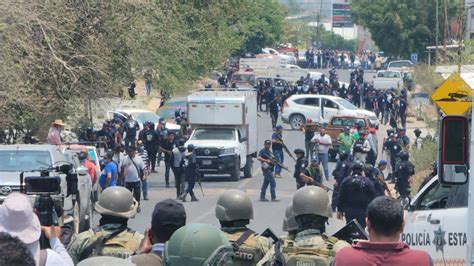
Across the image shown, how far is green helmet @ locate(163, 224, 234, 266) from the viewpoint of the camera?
242 inches

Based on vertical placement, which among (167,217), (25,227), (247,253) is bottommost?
(247,253)

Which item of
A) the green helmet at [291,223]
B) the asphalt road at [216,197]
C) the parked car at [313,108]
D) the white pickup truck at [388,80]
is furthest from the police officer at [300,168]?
the white pickup truck at [388,80]

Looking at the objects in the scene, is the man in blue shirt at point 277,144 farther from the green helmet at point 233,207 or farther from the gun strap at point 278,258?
the gun strap at point 278,258

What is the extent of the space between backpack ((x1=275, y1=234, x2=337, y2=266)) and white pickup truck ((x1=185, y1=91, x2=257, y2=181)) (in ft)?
78.7

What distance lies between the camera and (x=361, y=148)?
2888cm

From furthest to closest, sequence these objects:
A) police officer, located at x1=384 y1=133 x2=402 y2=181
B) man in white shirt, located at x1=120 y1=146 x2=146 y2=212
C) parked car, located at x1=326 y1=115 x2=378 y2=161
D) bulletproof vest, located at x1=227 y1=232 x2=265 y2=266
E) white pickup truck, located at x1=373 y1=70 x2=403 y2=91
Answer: white pickup truck, located at x1=373 y1=70 x2=403 y2=91, parked car, located at x1=326 y1=115 x2=378 y2=161, police officer, located at x1=384 y1=133 x2=402 y2=181, man in white shirt, located at x1=120 y1=146 x2=146 y2=212, bulletproof vest, located at x1=227 y1=232 x2=265 y2=266

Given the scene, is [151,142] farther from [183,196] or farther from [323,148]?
[183,196]

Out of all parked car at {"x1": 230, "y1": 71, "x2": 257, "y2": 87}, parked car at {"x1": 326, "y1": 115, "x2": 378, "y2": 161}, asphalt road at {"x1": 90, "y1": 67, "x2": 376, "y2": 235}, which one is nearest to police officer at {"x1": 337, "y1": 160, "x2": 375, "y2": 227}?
asphalt road at {"x1": 90, "y1": 67, "x2": 376, "y2": 235}

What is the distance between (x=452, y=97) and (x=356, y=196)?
1961mm

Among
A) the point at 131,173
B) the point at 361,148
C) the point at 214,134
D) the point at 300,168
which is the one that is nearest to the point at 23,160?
the point at 131,173

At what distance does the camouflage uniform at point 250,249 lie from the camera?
26.9 feet

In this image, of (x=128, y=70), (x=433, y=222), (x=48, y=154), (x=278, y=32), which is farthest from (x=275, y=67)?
(x=433, y=222)

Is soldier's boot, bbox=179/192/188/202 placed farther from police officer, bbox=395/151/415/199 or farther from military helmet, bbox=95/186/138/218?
military helmet, bbox=95/186/138/218

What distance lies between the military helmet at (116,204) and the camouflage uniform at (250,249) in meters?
0.73
